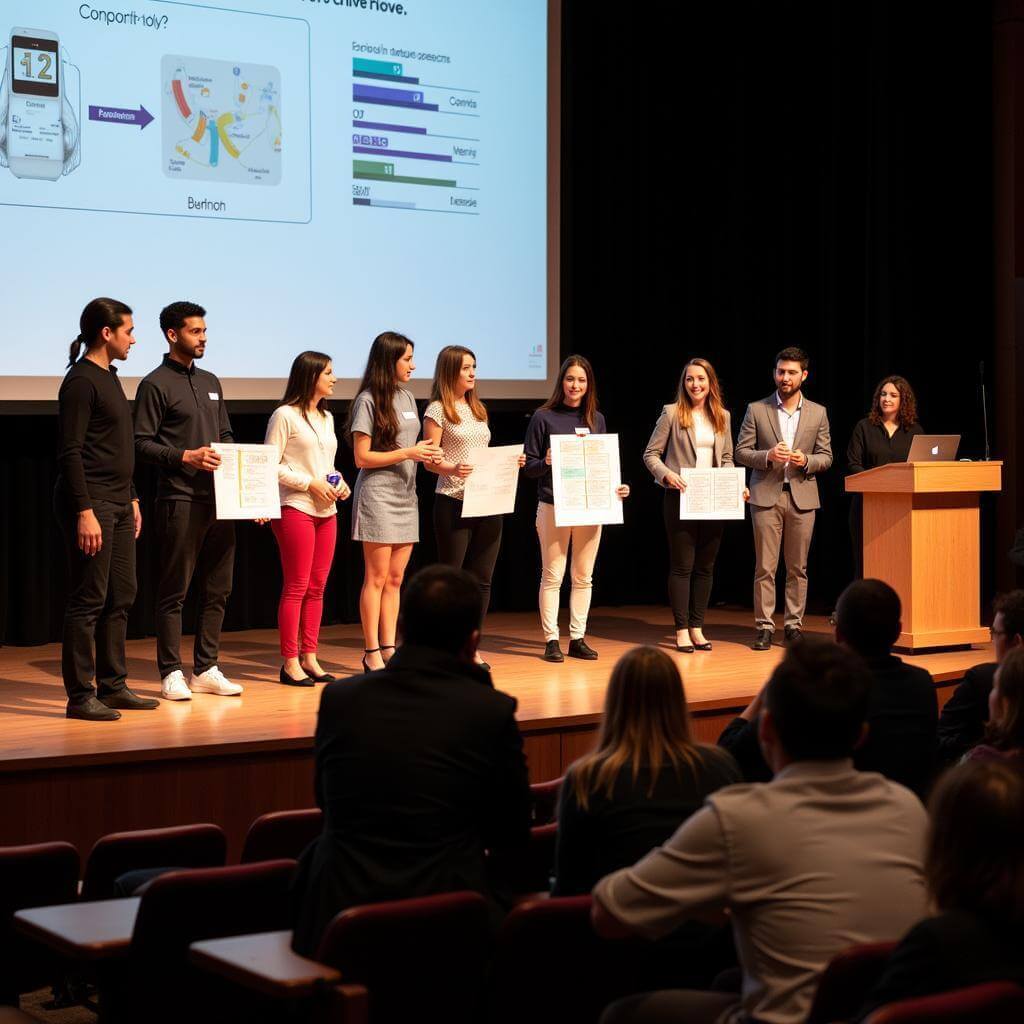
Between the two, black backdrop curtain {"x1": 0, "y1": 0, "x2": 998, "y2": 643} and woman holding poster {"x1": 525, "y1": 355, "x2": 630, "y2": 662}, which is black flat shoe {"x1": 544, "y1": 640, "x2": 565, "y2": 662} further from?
black backdrop curtain {"x1": 0, "y1": 0, "x2": 998, "y2": 643}

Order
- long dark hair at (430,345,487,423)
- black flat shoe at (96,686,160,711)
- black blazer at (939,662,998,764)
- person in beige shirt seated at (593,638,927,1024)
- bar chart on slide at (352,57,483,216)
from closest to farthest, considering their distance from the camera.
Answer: person in beige shirt seated at (593,638,927,1024)
black blazer at (939,662,998,764)
black flat shoe at (96,686,160,711)
long dark hair at (430,345,487,423)
bar chart on slide at (352,57,483,216)

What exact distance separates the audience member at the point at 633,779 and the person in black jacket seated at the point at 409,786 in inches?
5.1

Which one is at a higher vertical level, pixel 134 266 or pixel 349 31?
pixel 349 31

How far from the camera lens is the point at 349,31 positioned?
695 centimetres

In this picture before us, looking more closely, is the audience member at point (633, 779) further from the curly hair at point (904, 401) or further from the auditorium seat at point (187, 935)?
the curly hair at point (904, 401)

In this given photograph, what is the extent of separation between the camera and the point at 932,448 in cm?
650

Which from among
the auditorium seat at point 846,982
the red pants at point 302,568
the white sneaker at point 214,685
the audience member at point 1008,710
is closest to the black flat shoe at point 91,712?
the white sneaker at point 214,685

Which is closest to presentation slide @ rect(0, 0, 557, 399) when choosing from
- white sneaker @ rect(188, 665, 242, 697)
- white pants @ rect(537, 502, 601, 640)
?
white pants @ rect(537, 502, 601, 640)

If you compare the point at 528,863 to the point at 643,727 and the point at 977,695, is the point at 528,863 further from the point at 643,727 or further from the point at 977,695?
the point at 977,695

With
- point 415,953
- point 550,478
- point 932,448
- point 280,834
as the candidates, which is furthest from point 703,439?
point 415,953

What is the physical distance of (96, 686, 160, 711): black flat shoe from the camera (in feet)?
16.6

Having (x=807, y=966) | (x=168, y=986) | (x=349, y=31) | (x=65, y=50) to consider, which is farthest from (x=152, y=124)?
(x=807, y=966)

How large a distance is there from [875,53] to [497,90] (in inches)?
92.1

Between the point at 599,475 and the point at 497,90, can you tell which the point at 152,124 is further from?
the point at 599,475
